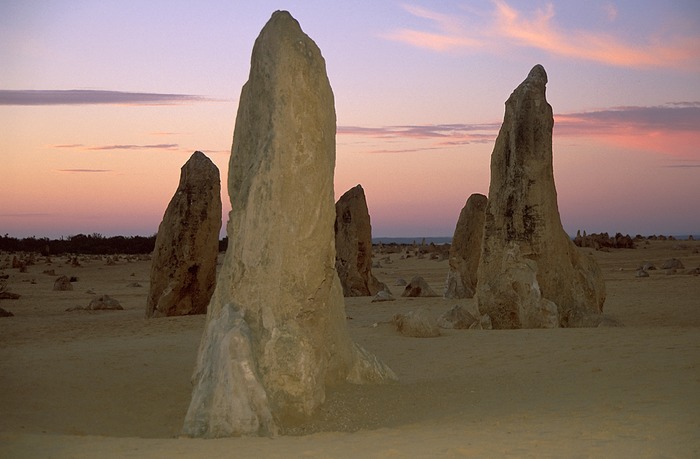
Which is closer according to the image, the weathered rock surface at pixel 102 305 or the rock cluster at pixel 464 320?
the rock cluster at pixel 464 320

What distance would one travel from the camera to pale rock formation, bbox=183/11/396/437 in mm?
8195

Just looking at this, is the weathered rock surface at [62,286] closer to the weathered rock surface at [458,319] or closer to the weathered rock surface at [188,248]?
the weathered rock surface at [188,248]

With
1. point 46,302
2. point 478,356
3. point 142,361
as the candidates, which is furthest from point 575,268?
point 46,302

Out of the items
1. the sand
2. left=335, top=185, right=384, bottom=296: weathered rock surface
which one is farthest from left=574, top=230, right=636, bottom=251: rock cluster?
the sand

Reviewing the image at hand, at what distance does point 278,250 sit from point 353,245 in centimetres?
1573

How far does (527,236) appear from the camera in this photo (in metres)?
16.0

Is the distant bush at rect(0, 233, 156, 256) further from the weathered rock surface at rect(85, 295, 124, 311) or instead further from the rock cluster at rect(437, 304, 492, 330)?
the rock cluster at rect(437, 304, 492, 330)

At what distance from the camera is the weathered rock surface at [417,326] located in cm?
1485

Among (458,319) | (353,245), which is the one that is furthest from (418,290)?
(458,319)

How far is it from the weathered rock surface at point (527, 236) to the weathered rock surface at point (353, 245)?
8202 millimetres

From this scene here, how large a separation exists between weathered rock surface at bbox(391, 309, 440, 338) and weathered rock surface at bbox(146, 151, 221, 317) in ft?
→ 17.7

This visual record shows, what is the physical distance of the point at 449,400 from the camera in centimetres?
944

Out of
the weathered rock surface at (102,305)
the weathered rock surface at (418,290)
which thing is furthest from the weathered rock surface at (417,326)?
the weathered rock surface at (102,305)

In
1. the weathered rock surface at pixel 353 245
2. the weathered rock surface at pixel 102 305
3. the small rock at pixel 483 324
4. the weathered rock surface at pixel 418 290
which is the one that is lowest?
the weathered rock surface at pixel 102 305
